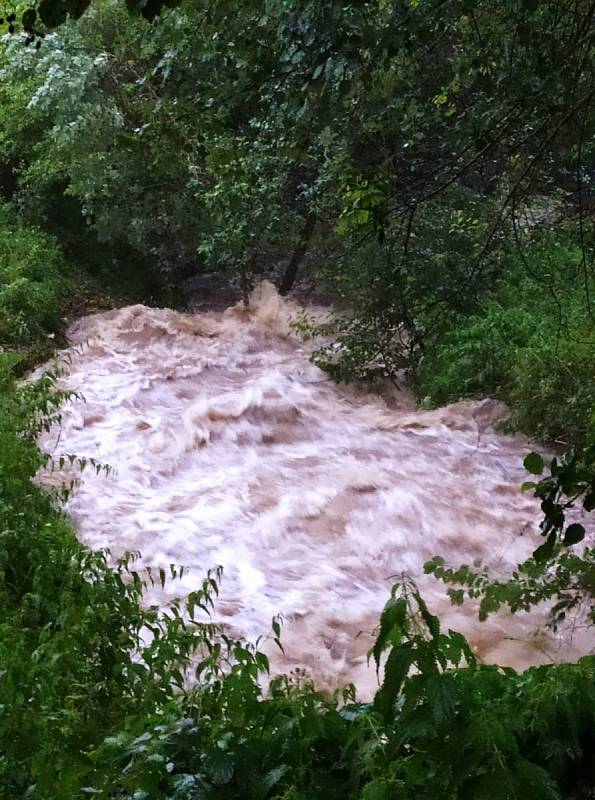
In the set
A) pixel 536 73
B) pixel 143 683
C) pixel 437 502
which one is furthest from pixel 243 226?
pixel 143 683

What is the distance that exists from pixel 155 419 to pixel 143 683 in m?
4.42

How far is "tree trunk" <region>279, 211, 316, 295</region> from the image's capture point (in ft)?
30.6

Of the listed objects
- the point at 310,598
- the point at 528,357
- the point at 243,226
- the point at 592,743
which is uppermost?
the point at 243,226

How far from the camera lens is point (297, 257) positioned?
1016cm

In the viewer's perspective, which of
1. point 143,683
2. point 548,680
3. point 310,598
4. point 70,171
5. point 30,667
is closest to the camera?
point 548,680

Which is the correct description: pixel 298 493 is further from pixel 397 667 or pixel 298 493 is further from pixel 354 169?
pixel 397 667

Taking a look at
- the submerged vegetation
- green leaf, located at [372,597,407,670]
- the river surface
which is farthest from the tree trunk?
green leaf, located at [372,597,407,670]

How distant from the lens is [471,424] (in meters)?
7.28

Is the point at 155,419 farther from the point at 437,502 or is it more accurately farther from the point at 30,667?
the point at 30,667

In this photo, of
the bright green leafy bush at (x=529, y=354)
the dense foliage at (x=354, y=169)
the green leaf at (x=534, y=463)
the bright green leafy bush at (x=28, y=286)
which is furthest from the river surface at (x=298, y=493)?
the green leaf at (x=534, y=463)

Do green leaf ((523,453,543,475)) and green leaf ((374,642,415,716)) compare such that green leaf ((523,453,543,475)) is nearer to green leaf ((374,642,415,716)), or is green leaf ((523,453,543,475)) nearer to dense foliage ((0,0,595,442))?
green leaf ((374,642,415,716))

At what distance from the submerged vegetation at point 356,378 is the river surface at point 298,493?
0.33 m

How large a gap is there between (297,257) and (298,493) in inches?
191

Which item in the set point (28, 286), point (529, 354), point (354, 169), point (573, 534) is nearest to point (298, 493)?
point (529, 354)
